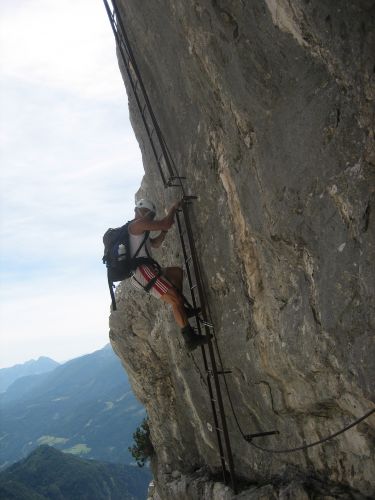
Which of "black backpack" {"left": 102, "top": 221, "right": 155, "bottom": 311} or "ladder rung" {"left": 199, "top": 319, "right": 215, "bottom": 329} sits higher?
"black backpack" {"left": 102, "top": 221, "right": 155, "bottom": 311}

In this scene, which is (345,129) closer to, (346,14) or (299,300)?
(346,14)

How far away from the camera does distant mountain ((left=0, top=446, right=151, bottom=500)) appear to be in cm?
11333

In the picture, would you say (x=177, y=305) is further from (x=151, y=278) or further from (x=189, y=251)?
(x=189, y=251)

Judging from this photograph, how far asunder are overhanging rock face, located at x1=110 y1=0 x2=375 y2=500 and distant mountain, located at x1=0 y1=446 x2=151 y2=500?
113277 mm

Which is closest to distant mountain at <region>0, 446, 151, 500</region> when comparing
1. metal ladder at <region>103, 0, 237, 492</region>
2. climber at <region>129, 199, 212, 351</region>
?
metal ladder at <region>103, 0, 237, 492</region>

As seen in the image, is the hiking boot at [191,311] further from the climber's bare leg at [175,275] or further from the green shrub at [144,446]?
the green shrub at [144,446]

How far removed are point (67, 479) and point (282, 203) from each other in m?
134

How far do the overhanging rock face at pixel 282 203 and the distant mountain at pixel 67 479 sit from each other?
372 feet

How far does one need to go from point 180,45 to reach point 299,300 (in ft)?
16.9

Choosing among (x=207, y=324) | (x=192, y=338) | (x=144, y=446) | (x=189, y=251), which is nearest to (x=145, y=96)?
(x=189, y=251)

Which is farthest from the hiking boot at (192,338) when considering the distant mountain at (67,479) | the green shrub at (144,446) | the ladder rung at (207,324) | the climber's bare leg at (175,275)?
the distant mountain at (67,479)

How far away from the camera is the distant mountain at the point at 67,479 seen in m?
113

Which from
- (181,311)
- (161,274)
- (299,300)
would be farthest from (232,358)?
(299,300)

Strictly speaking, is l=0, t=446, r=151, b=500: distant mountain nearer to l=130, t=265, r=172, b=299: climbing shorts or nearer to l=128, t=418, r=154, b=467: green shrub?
l=128, t=418, r=154, b=467: green shrub
